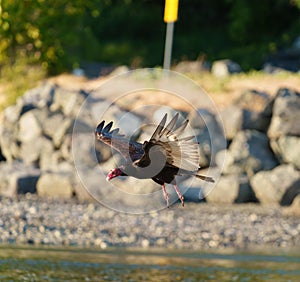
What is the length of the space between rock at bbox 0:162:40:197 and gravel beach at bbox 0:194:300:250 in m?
0.83

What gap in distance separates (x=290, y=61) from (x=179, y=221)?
15423 mm

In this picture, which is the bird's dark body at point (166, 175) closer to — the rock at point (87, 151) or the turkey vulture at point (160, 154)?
the turkey vulture at point (160, 154)

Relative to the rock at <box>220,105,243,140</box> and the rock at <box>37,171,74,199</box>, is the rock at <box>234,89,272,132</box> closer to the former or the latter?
the rock at <box>220,105,243,140</box>

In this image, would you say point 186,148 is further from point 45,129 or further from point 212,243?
point 45,129

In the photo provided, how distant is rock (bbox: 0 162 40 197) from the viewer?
77.4ft

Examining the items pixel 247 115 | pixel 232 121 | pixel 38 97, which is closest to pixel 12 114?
pixel 38 97

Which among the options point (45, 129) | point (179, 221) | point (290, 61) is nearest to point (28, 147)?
point (45, 129)

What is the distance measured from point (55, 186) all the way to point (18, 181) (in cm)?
83

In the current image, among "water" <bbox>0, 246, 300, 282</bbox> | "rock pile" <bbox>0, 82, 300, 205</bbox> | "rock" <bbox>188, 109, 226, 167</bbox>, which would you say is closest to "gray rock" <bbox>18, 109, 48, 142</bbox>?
"rock pile" <bbox>0, 82, 300, 205</bbox>

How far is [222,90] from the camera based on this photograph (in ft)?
88.4

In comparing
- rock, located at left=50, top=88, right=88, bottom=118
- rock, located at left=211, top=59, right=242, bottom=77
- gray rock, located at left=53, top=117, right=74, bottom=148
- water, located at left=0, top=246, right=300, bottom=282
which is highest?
rock, located at left=211, top=59, right=242, bottom=77

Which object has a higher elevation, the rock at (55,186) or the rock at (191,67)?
the rock at (191,67)

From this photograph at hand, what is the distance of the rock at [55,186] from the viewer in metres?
23.3

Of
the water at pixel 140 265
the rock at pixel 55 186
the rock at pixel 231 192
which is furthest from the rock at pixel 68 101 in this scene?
the water at pixel 140 265
